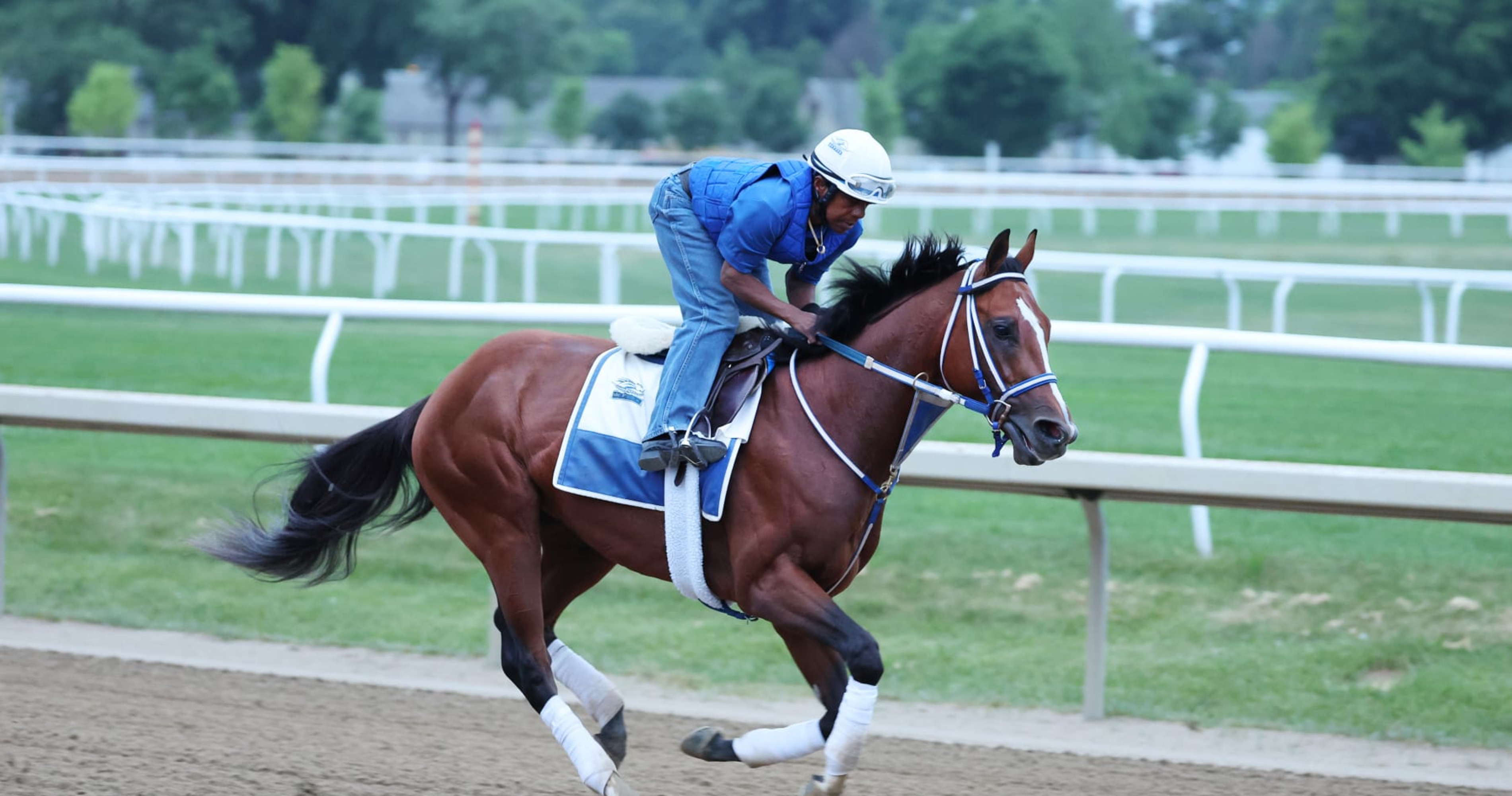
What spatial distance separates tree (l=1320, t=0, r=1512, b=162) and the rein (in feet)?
134

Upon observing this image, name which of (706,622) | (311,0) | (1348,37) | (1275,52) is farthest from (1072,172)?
(1275,52)

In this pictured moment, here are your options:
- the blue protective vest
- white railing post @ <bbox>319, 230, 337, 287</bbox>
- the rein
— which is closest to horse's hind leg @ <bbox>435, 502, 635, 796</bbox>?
the rein

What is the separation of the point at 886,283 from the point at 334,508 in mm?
1831

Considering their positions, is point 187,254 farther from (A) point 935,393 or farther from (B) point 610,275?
(A) point 935,393

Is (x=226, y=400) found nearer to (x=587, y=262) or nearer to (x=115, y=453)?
(x=115, y=453)

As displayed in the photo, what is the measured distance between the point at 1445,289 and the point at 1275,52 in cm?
9103

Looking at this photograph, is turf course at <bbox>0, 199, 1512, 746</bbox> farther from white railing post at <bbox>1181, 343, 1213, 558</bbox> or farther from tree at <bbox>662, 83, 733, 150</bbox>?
tree at <bbox>662, 83, 733, 150</bbox>

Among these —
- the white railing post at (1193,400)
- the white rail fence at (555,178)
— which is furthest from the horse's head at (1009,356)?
the white rail fence at (555,178)

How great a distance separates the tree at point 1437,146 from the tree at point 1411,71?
270 cm

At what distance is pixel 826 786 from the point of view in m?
3.60

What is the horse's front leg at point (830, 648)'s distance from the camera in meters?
3.53

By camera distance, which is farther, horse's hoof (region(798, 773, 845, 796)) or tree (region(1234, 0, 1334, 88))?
tree (region(1234, 0, 1334, 88))

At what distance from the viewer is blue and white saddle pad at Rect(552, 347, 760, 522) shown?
3.94 meters

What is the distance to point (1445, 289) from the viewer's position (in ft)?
47.7
